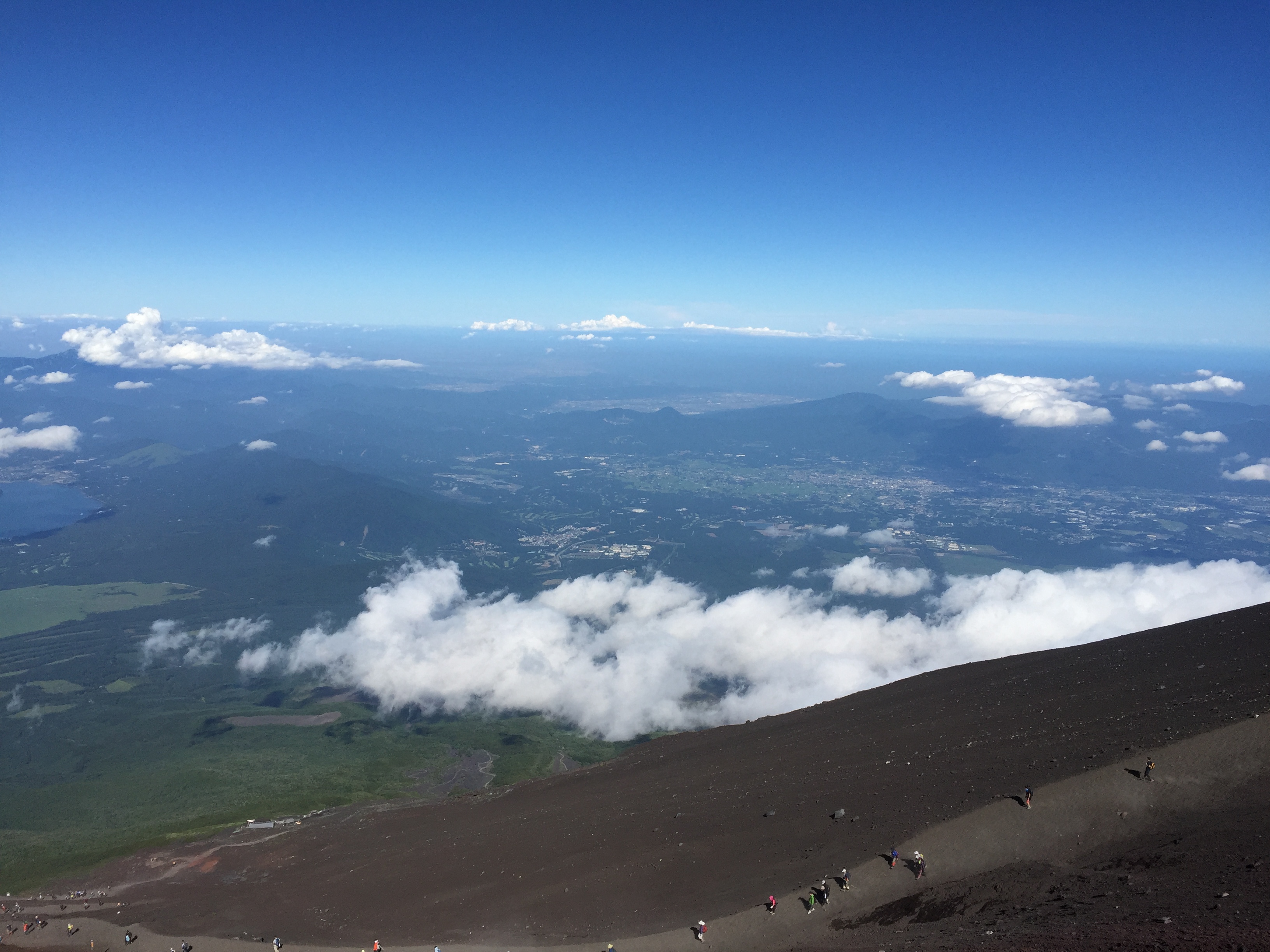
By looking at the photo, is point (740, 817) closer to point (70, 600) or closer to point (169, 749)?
point (169, 749)

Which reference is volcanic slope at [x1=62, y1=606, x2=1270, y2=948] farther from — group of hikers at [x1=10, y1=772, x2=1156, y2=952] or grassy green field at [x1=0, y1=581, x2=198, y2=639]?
grassy green field at [x1=0, y1=581, x2=198, y2=639]

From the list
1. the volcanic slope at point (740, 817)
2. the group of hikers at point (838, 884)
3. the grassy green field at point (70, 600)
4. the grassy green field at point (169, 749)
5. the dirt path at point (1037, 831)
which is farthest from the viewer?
the grassy green field at point (70, 600)

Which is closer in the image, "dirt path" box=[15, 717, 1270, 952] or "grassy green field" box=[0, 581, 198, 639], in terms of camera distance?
"dirt path" box=[15, 717, 1270, 952]

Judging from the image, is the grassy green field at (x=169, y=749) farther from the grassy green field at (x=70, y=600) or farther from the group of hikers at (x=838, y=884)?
the group of hikers at (x=838, y=884)

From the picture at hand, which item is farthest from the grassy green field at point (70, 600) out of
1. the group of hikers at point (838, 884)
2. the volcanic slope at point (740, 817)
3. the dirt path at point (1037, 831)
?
the group of hikers at point (838, 884)

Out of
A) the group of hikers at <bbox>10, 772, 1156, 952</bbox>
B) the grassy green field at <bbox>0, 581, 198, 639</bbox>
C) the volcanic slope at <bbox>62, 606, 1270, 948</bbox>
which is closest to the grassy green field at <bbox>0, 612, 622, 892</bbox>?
the grassy green field at <bbox>0, 581, 198, 639</bbox>

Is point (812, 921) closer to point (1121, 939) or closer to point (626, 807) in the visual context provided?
point (1121, 939)

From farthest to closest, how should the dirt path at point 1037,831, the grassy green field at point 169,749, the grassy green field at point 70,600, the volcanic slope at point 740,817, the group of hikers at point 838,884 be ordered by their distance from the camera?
the grassy green field at point 70,600 < the grassy green field at point 169,749 < the volcanic slope at point 740,817 < the group of hikers at point 838,884 < the dirt path at point 1037,831
